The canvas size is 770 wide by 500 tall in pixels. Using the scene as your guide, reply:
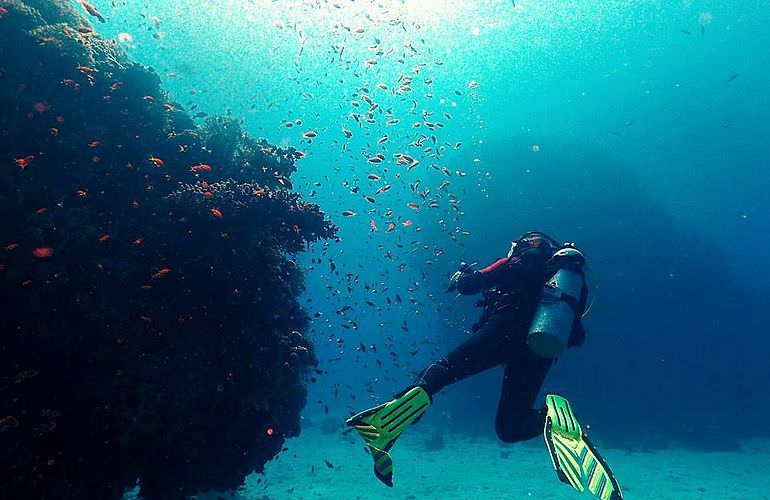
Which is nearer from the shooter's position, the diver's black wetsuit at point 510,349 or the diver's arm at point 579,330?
the diver's black wetsuit at point 510,349

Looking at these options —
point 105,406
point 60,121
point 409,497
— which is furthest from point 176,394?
point 409,497

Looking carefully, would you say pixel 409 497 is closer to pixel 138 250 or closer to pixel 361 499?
pixel 361 499

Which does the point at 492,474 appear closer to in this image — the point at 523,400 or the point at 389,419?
the point at 523,400

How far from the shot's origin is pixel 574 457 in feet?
14.8

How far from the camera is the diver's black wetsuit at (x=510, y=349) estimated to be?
4973 mm

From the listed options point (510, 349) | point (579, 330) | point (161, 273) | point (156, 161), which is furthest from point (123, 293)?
point (579, 330)

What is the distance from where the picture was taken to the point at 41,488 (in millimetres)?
4477

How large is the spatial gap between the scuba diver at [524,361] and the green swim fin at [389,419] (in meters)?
0.01

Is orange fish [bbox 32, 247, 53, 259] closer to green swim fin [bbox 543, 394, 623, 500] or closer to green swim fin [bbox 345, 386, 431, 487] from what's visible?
green swim fin [bbox 345, 386, 431, 487]

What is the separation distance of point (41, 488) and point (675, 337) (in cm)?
3302

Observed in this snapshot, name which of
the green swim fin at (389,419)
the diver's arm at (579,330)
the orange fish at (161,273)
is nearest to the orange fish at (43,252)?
the orange fish at (161,273)

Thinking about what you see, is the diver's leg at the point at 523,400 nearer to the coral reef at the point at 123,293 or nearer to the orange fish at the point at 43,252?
the coral reef at the point at 123,293

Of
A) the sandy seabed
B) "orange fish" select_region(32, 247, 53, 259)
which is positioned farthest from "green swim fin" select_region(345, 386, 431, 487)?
the sandy seabed

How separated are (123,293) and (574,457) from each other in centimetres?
663
